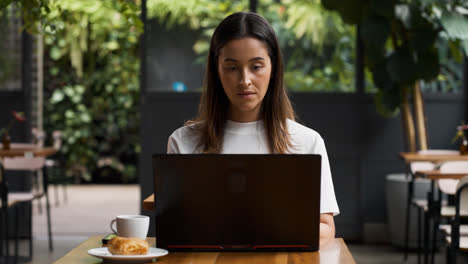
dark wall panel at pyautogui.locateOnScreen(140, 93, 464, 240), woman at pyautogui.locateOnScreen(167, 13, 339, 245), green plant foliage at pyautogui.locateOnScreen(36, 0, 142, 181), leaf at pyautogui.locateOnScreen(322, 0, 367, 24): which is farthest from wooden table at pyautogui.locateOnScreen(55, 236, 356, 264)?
green plant foliage at pyautogui.locateOnScreen(36, 0, 142, 181)

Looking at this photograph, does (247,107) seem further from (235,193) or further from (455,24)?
(455,24)

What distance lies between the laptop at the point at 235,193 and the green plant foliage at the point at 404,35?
366 cm

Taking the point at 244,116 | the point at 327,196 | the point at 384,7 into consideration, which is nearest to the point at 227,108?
the point at 244,116

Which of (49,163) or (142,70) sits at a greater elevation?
(142,70)

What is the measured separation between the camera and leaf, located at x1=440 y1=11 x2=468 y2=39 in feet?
15.3

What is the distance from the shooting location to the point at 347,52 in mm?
5414

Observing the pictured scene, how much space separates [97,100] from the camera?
30.3 ft

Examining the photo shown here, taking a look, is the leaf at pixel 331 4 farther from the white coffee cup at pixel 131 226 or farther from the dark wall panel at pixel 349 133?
the white coffee cup at pixel 131 226

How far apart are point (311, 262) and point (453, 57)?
14.0ft

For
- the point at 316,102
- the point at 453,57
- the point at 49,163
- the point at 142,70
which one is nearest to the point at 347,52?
the point at 316,102

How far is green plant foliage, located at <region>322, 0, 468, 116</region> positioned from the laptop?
366 cm

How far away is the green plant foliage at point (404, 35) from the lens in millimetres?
4727

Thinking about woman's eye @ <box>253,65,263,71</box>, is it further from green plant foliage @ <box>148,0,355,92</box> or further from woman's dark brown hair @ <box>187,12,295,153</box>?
green plant foliage @ <box>148,0,355,92</box>

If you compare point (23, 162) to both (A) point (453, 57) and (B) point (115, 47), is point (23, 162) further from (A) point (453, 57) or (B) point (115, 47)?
(B) point (115, 47)
